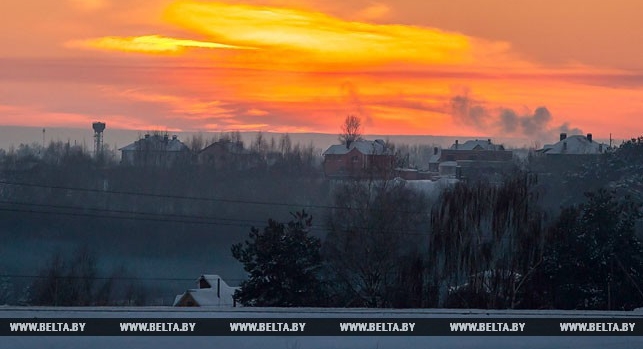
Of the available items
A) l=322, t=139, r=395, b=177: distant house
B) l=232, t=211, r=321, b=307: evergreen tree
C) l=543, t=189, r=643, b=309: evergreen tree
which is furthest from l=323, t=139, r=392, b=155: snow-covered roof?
l=232, t=211, r=321, b=307: evergreen tree

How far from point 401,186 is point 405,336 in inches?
1128

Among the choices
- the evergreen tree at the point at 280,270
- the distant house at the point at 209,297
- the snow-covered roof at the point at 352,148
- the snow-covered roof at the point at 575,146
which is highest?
the snow-covered roof at the point at 575,146

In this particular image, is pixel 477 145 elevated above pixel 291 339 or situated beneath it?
elevated above

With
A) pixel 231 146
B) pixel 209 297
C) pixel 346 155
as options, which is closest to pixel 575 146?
pixel 346 155

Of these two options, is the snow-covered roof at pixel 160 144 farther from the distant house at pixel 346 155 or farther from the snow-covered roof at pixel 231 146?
the distant house at pixel 346 155

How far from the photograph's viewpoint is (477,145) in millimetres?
97562

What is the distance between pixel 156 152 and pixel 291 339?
68.4 metres

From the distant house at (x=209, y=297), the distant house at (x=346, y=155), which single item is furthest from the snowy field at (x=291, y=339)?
the distant house at (x=346, y=155)

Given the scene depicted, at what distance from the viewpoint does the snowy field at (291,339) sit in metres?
11.4

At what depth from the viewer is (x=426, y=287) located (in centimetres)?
2850

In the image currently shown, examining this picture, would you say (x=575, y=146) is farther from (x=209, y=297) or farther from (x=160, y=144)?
(x=209, y=297)

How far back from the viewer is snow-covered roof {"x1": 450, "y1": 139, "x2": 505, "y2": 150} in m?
96.2

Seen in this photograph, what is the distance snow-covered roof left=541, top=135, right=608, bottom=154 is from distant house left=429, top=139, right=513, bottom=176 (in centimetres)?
413

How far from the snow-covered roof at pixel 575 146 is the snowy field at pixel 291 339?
7481 centimetres
